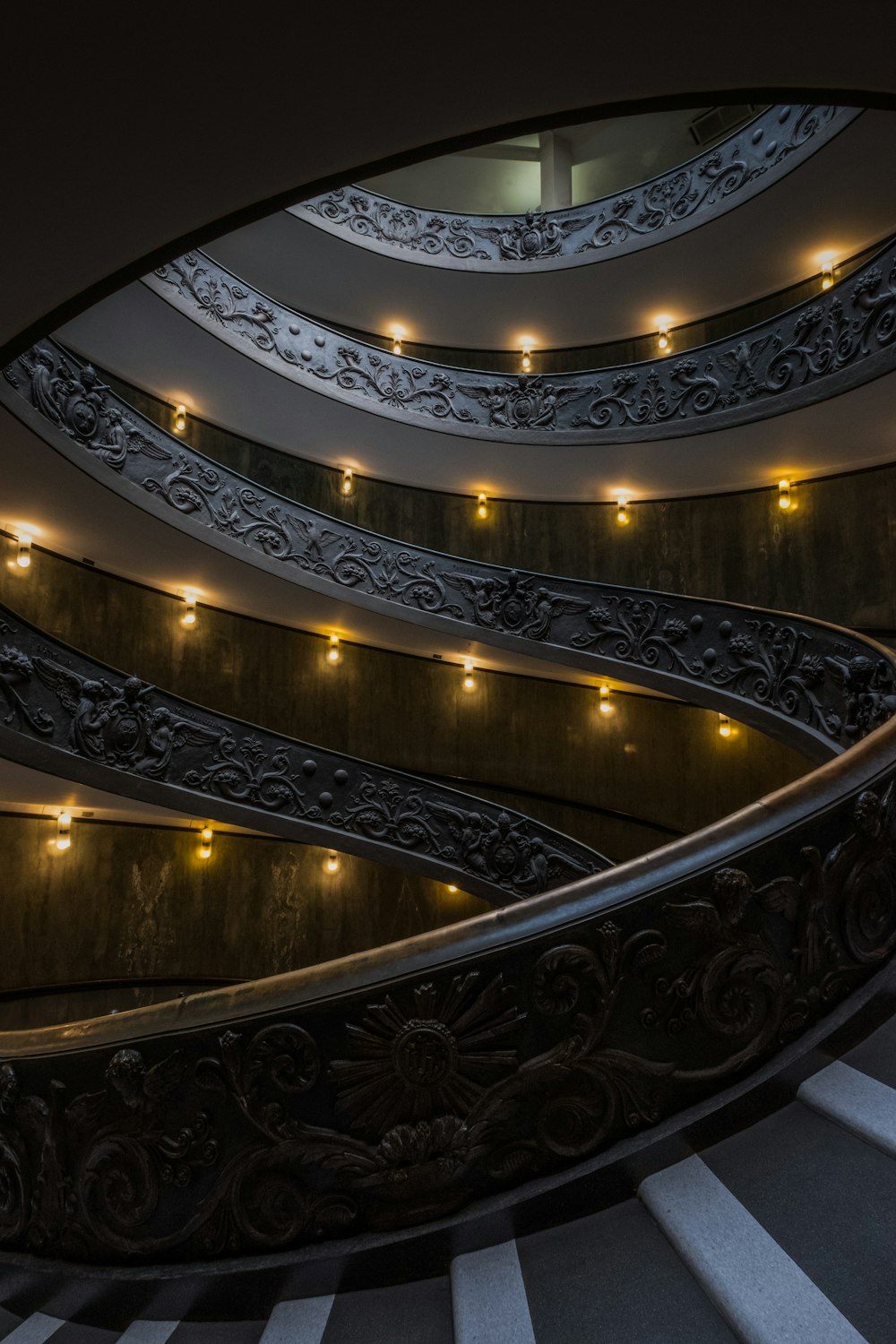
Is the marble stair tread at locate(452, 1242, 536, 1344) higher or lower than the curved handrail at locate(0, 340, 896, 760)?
lower

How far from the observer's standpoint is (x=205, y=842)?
1098 centimetres

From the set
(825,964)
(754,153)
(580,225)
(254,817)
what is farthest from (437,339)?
(825,964)

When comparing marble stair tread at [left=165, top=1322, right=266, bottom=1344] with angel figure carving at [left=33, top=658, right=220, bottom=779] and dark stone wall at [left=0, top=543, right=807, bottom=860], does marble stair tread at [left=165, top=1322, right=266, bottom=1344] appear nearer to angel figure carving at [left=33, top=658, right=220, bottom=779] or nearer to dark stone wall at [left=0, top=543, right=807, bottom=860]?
angel figure carving at [left=33, top=658, right=220, bottom=779]

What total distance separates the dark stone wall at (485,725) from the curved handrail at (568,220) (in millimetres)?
6323

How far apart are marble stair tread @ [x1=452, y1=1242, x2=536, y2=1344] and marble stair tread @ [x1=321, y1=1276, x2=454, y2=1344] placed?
54 mm

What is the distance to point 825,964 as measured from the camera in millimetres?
2254

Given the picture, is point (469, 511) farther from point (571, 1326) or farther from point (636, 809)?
point (571, 1326)

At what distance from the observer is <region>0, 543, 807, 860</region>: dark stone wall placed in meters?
11.3

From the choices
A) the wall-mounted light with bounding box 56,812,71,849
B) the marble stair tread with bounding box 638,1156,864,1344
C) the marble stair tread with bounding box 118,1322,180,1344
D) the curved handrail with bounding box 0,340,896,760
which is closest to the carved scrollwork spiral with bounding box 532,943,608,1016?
the marble stair tread with bounding box 638,1156,864,1344

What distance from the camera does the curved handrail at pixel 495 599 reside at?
752 cm

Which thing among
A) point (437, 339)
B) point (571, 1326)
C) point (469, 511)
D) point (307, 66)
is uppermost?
point (437, 339)

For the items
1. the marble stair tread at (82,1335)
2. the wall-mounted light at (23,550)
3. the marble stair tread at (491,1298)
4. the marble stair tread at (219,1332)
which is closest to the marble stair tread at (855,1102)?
the marble stair tread at (491,1298)

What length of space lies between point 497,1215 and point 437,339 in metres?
14.1

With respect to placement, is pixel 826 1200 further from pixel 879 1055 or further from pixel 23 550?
pixel 23 550
